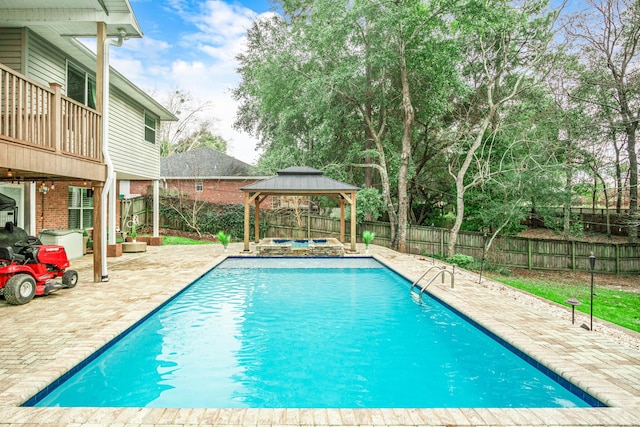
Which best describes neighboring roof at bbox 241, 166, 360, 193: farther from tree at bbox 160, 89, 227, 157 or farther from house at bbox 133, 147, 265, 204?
tree at bbox 160, 89, 227, 157

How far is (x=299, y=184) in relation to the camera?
48.6 feet

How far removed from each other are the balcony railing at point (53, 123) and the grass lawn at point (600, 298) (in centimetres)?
1000

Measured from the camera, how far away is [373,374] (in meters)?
4.46

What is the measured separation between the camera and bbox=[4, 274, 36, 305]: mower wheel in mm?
6195

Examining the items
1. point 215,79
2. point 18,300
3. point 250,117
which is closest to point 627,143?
point 18,300

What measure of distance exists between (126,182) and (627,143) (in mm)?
21077

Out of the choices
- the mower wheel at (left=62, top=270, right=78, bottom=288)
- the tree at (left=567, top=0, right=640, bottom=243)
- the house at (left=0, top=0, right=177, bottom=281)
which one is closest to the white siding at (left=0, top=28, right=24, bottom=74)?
the house at (left=0, top=0, right=177, bottom=281)

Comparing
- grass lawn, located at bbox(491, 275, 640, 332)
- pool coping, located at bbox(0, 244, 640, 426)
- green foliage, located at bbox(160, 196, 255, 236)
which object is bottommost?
grass lawn, located at bbox(491, 275, 640, 332)

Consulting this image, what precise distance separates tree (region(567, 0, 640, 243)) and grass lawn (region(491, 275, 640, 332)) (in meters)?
3.74

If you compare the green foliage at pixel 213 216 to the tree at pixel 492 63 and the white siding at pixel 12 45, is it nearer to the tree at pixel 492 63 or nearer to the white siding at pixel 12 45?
the tree at pixel 492 63

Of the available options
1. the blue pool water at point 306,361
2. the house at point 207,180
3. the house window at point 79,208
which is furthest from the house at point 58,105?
the house at point 207,180

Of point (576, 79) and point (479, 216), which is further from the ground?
point (576, 79)

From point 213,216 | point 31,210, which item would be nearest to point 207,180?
point 213,216

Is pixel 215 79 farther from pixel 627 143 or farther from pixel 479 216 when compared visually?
pixel 627 143
